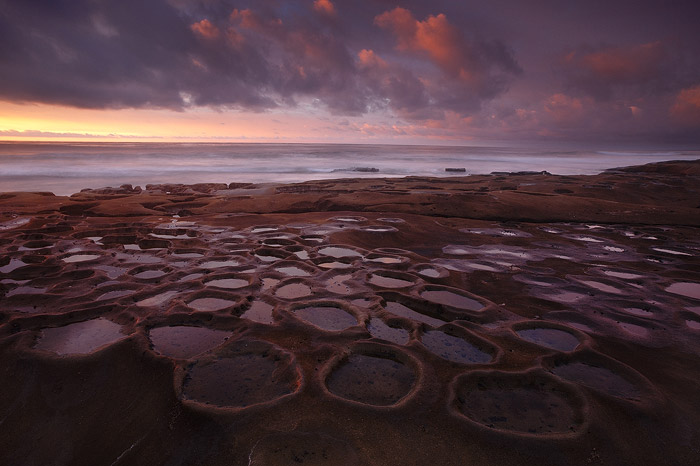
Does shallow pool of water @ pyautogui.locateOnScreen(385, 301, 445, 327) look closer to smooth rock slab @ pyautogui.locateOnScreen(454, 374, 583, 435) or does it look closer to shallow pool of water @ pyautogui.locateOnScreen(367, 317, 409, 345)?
shallow pool of water @ pyautogui.locateOnScreen(367, 317, 409, 345)

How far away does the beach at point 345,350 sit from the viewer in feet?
11.9

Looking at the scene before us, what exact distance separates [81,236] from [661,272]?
1662 centimetres

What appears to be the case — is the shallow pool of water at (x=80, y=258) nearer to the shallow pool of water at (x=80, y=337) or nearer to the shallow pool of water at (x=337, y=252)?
the shallow pool of water at (x=80, y=337)

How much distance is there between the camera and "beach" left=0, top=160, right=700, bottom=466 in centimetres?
361

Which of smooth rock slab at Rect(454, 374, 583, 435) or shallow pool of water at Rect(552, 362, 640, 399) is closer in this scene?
smooth rock slab at Rect(454, 374, 583, 435)

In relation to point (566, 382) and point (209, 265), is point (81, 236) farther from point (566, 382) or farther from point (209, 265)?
point (566, 382)

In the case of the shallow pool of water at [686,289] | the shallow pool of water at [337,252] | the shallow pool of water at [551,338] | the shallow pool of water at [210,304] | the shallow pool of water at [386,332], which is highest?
the shallow pool of water at [337,252]

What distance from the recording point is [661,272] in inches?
342

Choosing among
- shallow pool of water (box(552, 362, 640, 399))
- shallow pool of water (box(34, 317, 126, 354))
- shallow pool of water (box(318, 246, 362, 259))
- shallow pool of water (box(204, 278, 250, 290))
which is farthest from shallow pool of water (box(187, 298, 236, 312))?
→ shallow pool of water (box(552, 362, 640, 399))

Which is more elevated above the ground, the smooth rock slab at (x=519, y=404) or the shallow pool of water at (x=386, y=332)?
the shallow pool of water at (x=386, y=332)

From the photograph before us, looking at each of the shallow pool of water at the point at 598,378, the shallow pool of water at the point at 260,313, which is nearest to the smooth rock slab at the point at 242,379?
the shallow pool of water at the point at 260,313

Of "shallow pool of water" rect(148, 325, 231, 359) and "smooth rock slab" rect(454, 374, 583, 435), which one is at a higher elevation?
"shallow pool of water" rect(148, 325, 231, 359)

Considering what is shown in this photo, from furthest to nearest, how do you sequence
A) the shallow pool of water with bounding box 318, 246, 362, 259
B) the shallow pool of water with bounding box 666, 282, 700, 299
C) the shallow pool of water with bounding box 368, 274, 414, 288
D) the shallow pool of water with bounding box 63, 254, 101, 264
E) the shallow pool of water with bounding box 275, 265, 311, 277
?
the shallow pool of water with bounding box 318, 246, 362, 259
the shallow pool of water with bounding box 63, 254, 101, 264
the shallow pool of water with bounding box 275, 265, 311, 277
the shallow pool of water with bounding box 368, 274, 414, 288
the shallow pool of water with bounding box 666, 282, 700, 299

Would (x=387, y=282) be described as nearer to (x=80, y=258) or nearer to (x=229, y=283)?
(x=229, y=283)
